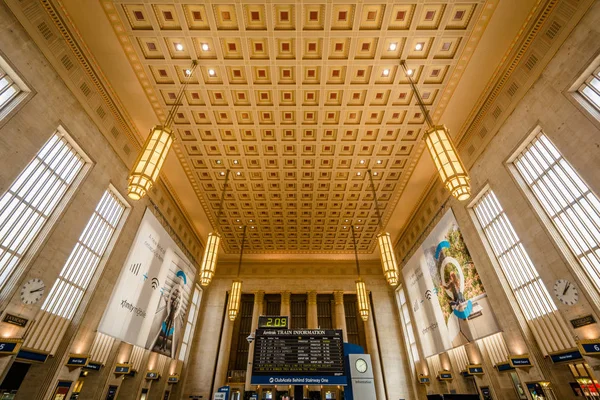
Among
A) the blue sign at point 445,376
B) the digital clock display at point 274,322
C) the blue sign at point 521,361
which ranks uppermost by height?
the digital clock display at point 274,322

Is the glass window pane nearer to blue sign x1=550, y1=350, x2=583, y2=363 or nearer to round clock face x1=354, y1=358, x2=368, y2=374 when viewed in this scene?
round clock face x1=354, y1=358, x2=368, y2=374

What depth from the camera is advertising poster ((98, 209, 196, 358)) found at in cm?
1158

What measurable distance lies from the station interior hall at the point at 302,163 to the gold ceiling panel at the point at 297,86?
0.07 m

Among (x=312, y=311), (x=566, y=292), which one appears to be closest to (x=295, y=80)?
(x=566, y=292)

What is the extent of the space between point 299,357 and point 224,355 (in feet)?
44.2

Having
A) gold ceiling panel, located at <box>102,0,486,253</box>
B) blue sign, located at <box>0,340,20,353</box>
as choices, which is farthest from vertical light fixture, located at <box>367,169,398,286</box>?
blue sign, located at <box>0,340,20,353</box>

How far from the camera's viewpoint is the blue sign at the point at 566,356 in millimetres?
7586

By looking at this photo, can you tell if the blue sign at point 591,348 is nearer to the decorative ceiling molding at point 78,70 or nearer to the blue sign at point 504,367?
the blue sign at point 504,367

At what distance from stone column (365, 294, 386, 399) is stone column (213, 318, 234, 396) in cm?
1006

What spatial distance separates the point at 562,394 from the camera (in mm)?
8164

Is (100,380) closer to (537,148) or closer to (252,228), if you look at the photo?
(252,228)

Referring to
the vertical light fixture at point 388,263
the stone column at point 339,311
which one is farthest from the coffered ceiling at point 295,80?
the stone column at point 339,311

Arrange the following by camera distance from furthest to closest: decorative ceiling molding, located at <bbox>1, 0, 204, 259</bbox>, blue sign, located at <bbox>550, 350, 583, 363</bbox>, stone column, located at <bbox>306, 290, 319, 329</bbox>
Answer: stone column, located at <bbox>306, 290, 319, 329</bbox>, decorative ceiling molding, located at <bbox>1, 0, 204, 259</bbox>, blue sign, located at <bbox>550, 350, 583, 363</bbox>

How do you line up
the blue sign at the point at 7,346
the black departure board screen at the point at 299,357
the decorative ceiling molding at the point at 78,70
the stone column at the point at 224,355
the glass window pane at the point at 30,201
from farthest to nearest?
the stone column at the point at 224,355, the black departure board screen at the point at 299,357, the decorative ceiling molding at the point at 78,70, the glass window pane at the point at 30,201, the blue sign at the point at 7,346
